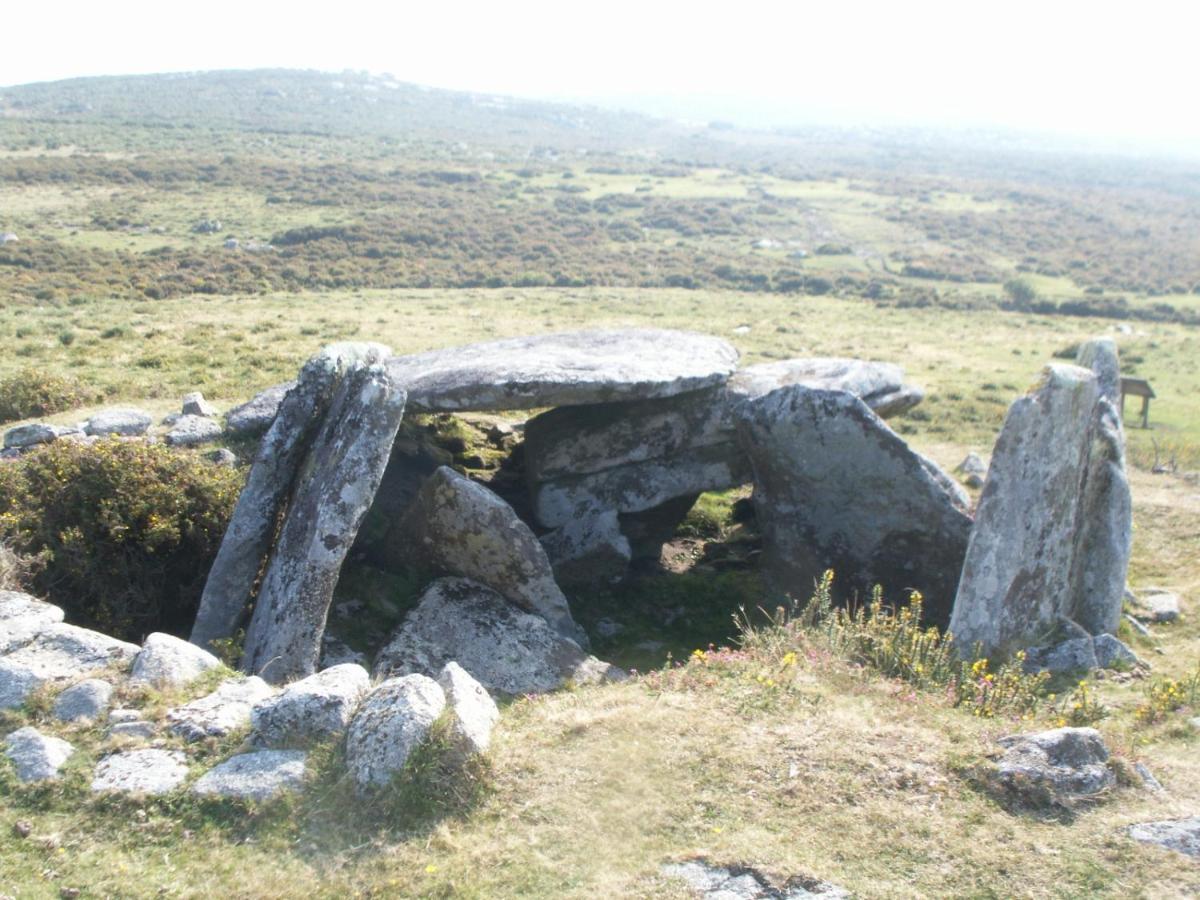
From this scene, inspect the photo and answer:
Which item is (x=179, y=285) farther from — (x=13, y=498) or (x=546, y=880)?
(x=546, y=880)

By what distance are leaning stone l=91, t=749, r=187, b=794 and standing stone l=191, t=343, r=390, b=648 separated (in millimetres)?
2937

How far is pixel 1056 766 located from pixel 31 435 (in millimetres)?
11507

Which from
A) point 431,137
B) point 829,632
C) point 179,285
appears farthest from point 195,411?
point 431,137

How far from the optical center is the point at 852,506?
11664 mm

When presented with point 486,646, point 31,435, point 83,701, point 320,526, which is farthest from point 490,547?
point 31,435

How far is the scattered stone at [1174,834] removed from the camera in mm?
5812

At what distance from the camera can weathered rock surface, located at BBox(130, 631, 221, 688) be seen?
710 centimetres

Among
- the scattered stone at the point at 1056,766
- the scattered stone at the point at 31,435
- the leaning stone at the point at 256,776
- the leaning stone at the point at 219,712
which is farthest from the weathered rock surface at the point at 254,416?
the scattered stone at the point at 1056,766

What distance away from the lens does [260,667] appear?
8680 mm

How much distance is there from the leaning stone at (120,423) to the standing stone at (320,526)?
4.38 metres

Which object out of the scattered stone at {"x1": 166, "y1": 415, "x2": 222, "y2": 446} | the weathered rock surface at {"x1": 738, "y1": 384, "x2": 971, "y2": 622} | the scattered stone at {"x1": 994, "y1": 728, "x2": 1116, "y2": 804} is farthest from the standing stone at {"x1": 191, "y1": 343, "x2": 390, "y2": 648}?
the scattered stone at {"x1": 994, "y1": 728, "x2": 1116, "y2": 804}

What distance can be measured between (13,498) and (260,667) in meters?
3.26

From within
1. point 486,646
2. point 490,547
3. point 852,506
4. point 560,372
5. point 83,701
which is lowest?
point 486,646

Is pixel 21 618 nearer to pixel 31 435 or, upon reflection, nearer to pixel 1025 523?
pixel 31 435
